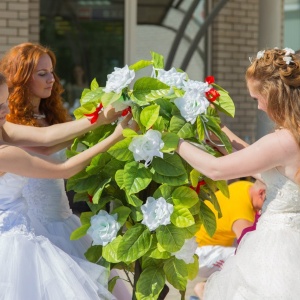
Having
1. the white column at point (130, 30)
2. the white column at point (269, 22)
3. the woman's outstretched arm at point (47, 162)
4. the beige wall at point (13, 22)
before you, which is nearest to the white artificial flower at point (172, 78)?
the woman's outstretched arm at point (47, 162)

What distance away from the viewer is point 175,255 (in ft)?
13.1

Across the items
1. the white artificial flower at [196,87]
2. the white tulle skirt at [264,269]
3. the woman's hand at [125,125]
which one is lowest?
the white tulle skirt at [264,269]

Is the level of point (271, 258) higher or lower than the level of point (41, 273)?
higher

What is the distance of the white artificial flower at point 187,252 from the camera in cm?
400

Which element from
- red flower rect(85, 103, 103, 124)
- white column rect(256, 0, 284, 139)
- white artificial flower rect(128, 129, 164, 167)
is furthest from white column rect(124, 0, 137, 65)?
white artificial flower rect(128, 129, 164, 167)

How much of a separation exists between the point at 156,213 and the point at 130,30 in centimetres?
606

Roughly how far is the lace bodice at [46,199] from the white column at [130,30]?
5237mm

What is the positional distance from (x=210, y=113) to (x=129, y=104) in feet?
1.27

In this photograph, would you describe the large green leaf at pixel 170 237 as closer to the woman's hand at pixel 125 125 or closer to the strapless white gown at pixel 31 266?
the strapless white gown at pixel 31 266

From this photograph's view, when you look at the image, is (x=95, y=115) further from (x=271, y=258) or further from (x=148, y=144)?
(x=271, y=258)

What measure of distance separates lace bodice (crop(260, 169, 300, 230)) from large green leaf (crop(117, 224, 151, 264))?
0.55 meters

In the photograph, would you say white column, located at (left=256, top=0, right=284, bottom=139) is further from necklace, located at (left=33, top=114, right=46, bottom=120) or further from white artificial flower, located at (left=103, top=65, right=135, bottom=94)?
white artificial flower, located at (left=103, top=65, right=135, bottom=94)

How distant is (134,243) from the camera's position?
3938mm

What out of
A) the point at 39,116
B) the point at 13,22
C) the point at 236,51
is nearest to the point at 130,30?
the point at 236,51
